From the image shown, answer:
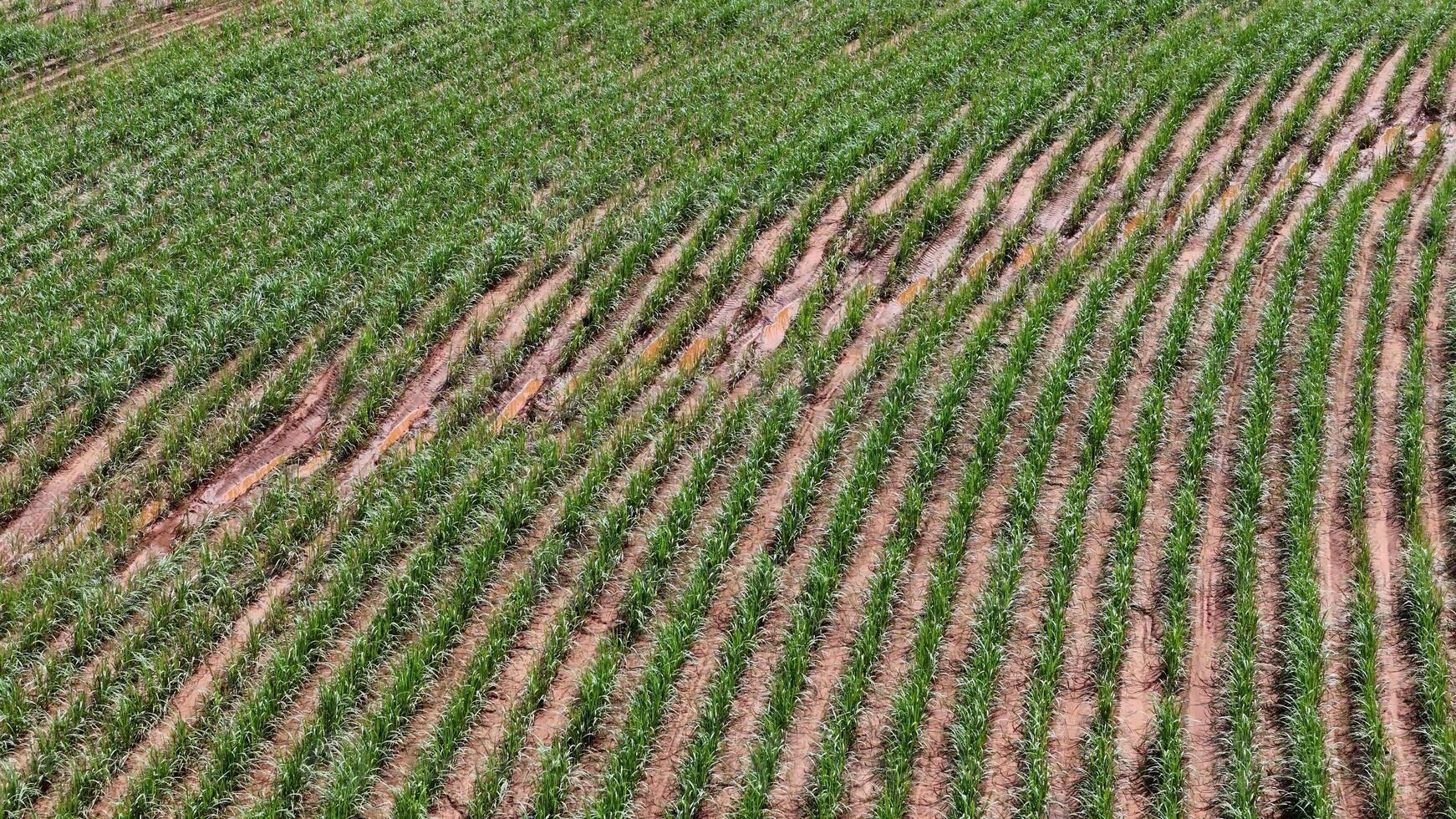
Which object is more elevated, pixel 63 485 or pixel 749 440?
pixel 63 485

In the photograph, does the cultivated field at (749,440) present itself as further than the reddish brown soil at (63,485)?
No

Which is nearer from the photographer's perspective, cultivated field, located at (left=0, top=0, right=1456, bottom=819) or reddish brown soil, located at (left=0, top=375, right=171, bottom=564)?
cultivated field, located at (left=0, top=0, right=1456, bottom=819)

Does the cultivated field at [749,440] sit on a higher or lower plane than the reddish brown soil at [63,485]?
lower

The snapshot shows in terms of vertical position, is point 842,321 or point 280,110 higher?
point 280,110

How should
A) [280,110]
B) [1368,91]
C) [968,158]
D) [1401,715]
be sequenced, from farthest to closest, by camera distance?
[280,110], [1368,91], [968,158], [1401,715]

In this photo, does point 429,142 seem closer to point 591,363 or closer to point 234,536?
point 591,363

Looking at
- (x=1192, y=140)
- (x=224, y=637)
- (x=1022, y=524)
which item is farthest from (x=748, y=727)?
(x=1192, y=140)

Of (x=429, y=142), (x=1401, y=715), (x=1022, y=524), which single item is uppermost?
(x=429, y=142)

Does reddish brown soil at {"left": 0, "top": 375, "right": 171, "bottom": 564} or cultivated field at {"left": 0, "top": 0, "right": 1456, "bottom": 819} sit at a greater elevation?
reddish brown soil at {"left": 0, "top": 375, "right": 171, "bottom": 564}
